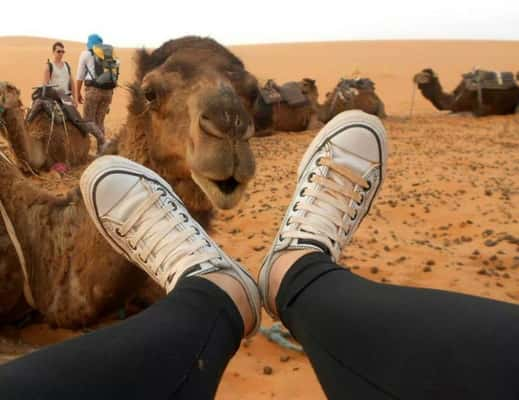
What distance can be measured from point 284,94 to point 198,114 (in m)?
10.0

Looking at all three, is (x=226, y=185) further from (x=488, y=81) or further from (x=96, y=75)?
(x=488, y=81)

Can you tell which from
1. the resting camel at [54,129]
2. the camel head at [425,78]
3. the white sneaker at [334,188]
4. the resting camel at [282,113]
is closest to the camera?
the white sneaker at [334,188]

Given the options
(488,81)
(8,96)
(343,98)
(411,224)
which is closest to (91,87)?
(8,96)

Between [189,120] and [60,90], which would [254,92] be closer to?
[189,120]

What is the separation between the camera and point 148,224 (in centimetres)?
224

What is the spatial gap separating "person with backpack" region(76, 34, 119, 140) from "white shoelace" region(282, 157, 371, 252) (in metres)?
6.59

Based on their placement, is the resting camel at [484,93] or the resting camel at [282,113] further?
the resting camel at [484,93]

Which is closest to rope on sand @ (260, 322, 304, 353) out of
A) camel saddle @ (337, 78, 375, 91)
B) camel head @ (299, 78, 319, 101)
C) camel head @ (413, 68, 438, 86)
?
camel head @ (299, 78, 319, 101)

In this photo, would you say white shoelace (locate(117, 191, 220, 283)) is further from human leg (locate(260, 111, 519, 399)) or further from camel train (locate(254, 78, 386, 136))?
camel train (locate(254, 78, 386, 136))

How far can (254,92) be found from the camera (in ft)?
8.90

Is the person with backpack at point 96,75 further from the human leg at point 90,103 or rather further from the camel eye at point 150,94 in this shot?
the camel eye at point 150,94

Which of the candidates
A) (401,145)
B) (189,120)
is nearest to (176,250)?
(189,120)

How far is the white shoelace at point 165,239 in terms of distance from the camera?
2.04 meters

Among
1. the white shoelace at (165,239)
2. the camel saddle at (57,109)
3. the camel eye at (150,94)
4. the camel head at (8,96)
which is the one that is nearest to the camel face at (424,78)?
the camel saddle at (57,109)
